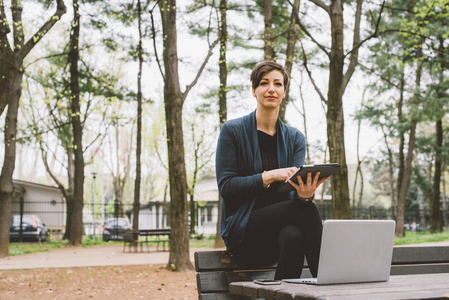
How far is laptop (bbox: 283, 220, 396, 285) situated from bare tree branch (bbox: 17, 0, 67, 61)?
833cm

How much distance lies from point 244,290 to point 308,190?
68cm

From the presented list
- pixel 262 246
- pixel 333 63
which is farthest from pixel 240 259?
pixel 333 63

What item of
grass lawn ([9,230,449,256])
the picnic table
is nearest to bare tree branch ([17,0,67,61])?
the picnic table

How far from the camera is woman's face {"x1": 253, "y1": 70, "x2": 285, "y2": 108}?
3082 millimetres

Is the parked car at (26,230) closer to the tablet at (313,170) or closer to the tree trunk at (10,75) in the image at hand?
the tree trunk at (10,75)

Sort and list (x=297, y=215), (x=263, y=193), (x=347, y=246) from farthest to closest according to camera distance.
Answer: (x=263, y=193) → (x=297, y=215) → (x=347, y=246)

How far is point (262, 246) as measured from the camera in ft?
9.52

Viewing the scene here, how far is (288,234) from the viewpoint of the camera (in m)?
2.68

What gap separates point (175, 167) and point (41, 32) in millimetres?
3823

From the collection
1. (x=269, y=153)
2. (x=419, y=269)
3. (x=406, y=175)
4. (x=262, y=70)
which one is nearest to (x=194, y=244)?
(x=406, y=175)

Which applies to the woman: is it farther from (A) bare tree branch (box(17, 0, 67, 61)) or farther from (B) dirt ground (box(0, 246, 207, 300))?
(A) bare tree branch (box(17, 0, 67, 61))

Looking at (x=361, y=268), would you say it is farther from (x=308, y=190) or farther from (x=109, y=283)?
(x=109, y=283)

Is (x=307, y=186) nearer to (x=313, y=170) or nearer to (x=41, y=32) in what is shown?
(x=313, y=170)

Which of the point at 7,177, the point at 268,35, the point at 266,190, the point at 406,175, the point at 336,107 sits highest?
the point at 268,35
